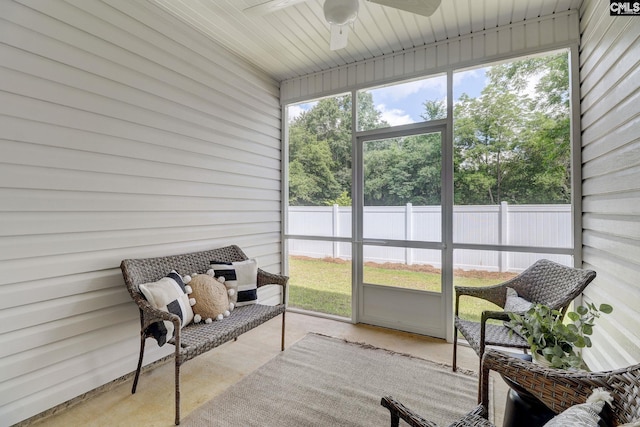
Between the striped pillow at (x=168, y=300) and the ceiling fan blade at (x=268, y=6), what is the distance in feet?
6.60

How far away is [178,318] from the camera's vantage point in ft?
6.00

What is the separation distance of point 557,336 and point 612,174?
4.10 ft

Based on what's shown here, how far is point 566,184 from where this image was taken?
8.32 ft

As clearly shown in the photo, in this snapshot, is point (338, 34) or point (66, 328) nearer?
point (66, 328)

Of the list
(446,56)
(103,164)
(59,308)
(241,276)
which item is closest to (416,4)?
(446,56)

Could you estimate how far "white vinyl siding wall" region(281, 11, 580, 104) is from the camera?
254 cm

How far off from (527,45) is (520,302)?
2.22 m

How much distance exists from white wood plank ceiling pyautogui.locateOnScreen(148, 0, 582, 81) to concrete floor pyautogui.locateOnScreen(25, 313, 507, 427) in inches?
106

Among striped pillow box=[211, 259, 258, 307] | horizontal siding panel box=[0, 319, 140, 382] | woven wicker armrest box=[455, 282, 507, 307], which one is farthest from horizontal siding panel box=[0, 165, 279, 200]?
woven wicker armrest box=[455, 282, 507, 307]

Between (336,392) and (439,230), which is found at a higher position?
(439,230)

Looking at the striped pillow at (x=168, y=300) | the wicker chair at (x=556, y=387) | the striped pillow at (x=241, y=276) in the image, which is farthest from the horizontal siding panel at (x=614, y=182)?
the striped pillow at (x=168, y=300)

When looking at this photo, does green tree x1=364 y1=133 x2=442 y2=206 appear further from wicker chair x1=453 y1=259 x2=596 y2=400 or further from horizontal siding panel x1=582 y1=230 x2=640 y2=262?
horizontal siding panel x1=582 y1=230 x2=640 y2=262

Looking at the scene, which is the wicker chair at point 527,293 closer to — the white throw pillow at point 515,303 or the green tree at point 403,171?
the white throw pillow at point 515,303

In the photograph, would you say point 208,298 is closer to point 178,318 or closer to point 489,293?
point 178,318
